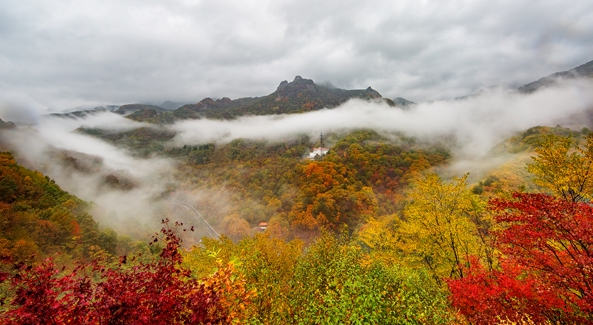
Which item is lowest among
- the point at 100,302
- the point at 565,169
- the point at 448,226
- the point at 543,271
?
the point at 448,226

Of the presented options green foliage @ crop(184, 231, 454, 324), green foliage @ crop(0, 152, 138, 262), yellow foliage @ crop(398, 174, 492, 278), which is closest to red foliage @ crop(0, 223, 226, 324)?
green foliage @ crop(184, 231, 454, 324)

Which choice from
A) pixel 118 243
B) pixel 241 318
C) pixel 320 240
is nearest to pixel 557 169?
pixel 320 240

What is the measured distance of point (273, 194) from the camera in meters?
92.2

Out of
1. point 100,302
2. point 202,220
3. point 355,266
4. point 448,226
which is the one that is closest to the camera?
point 100,302

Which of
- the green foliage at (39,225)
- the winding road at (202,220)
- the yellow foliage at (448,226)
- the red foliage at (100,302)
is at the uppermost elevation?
the red foliage at (100,302)

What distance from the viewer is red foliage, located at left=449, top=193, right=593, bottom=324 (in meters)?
9.67

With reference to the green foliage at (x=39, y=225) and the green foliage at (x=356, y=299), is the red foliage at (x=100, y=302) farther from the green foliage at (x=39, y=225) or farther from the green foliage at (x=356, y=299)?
the green foliage at (x=39, y=225)

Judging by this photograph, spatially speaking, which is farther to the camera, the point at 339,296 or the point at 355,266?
the point at 355,266

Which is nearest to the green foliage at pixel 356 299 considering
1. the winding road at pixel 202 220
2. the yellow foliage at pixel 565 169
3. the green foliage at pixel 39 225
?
the yellow foliage at pixel 565 169

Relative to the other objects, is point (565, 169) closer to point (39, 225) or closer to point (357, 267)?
point (357, 267)

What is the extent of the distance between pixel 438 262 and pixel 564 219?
12374 millimetres

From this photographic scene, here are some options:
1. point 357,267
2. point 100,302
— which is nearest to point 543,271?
point 357,267

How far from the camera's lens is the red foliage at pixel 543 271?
9.67m

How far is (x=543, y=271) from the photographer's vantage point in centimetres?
1077
